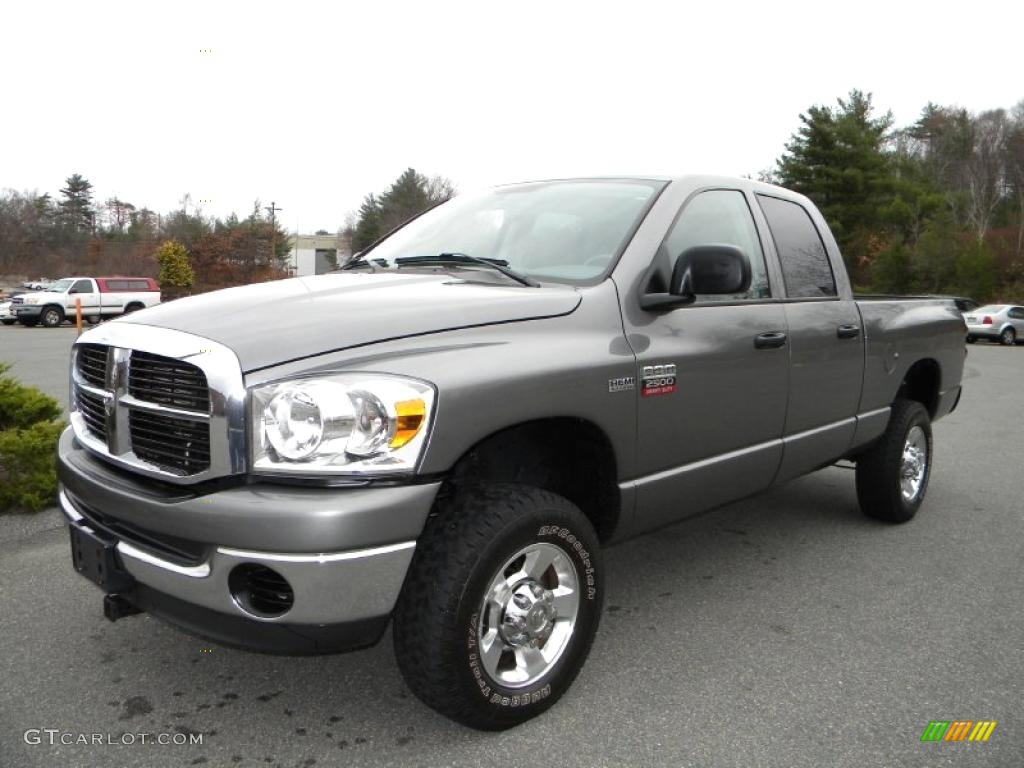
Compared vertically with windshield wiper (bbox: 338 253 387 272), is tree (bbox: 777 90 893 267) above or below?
above

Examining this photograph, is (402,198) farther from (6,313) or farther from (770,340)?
(770,340)

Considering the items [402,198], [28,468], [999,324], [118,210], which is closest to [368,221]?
[402,198]

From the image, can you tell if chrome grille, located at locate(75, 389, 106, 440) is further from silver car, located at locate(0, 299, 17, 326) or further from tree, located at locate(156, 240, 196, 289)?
tree, located at locate(156, 240, 196, 289)

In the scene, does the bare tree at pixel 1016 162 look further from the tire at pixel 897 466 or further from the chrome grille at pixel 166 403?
the chrome grille at pixel 166 403

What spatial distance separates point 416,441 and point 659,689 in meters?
1.38

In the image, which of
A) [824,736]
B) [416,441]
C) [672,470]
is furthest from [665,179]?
[824,736]

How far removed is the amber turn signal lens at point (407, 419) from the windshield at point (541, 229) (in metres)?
1.01

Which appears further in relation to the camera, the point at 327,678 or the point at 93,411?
the point at 327,678

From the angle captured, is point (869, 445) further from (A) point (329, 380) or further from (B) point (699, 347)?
(A) point (329, 380)

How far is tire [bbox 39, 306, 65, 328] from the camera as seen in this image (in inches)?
1116

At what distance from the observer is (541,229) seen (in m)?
3.49

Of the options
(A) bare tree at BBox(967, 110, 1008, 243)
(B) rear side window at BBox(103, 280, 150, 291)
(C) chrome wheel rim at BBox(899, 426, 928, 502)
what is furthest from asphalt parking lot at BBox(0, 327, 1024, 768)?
(A) bare tree at BBox(967, 110, 1008, 243)

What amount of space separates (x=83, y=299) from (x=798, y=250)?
2978cm

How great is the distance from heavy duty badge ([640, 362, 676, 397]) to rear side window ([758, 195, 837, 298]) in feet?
3.82
